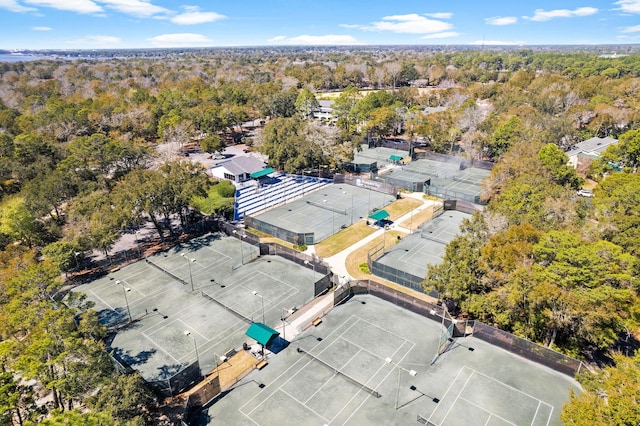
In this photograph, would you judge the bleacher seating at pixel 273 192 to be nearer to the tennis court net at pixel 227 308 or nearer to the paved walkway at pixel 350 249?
the paved walkway at pixel 350 249

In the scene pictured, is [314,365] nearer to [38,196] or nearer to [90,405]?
[90,405]

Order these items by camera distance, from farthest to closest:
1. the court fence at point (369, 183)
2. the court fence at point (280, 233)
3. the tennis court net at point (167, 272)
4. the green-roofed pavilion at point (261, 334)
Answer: the court fence at point (369, 183) < the court fence at point (280, 233) < the tennis court net at point (167, 272) < the green-roofed pavilion at point (261, 334)

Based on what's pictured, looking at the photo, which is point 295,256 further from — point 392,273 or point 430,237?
point 430,237

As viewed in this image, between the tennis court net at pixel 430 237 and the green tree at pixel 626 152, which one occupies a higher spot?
the green tree at pixel 626 152

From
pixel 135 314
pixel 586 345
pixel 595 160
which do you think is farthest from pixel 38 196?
pixel 595 160

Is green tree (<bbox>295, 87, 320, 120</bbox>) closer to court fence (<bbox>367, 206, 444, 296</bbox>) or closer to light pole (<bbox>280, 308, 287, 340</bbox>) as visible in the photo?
court fence (<bbox>367, 206, 444, 296</bbox>)

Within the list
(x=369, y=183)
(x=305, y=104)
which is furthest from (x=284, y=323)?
(x=305, y=104)

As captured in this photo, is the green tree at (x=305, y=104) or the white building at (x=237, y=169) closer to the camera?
the white building at (x=237, y=169)

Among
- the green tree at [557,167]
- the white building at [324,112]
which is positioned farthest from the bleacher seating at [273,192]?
the white building at [324,112]
